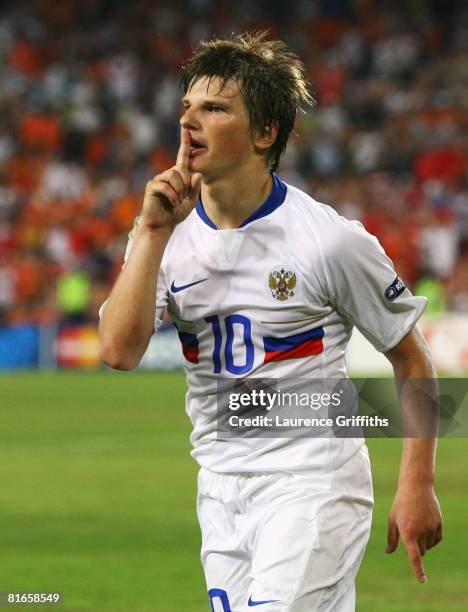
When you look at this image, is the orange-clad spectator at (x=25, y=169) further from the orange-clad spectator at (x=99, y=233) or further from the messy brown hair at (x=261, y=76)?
the messy brown hair at (x=261, y=76)

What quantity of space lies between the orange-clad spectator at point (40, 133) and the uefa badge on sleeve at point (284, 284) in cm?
2190

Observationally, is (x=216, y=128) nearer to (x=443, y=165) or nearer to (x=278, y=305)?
(x=278, y=305)

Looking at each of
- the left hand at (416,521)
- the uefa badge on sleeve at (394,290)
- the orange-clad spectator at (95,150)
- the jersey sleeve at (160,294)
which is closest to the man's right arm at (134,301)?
the jersey sleeve at (160,294)

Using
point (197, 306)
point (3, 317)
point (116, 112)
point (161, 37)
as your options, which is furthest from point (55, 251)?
point (197, 306)

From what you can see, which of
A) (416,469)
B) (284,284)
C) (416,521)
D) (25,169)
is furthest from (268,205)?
(25,169)

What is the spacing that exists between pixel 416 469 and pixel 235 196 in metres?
0.93

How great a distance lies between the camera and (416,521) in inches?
144

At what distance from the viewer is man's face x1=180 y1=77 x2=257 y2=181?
3.85m

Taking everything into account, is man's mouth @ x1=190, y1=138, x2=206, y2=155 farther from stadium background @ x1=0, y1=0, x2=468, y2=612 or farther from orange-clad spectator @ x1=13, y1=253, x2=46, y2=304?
orange-clad spectator @ x1=13, y1=253, x2=46, y2=304

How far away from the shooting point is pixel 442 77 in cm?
2542

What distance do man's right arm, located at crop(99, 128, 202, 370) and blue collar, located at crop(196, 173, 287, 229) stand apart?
0.96 feet

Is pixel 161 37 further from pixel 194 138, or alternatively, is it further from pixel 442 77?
pixel 194 138

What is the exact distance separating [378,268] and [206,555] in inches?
36.7

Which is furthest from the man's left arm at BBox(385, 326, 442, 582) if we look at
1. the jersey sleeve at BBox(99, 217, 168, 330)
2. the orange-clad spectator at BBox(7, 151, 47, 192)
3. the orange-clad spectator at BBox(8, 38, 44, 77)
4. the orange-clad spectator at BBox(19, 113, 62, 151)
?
the orange-clad spectator at BBox(8, 38, 44, 77)
